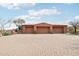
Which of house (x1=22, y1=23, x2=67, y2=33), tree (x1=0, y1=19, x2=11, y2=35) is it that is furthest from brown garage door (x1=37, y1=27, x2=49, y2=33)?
tree (x1=0, y1=19, x2=11, y2=35)

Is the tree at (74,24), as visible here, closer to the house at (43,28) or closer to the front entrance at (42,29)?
the house at (43,28)

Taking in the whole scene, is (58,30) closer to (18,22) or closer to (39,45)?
(39,45)

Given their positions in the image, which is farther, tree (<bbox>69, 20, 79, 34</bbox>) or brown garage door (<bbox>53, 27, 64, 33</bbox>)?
brown garage door (<bbox>53, 27, 64, 33</bbox>)

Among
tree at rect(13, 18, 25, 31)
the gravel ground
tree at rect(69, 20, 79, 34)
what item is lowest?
the gravel ground

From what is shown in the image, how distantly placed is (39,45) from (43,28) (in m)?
0.64

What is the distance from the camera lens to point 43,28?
6.05m

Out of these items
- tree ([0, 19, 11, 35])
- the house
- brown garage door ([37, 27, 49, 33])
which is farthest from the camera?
brown garage door ([37, 27, 49, 33])

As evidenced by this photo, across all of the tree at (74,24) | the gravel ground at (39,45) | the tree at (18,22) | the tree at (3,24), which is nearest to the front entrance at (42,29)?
the gravel ground at (39,45)

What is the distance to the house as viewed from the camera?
5762 millimetres

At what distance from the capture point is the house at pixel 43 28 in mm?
5762

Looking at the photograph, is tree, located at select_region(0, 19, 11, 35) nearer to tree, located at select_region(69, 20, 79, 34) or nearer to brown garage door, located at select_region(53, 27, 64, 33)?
brown garage door, located at select_region(53, 27, 64, 33)

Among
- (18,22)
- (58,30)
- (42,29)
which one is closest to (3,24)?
(18,22)

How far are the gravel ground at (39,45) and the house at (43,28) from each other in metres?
0.12

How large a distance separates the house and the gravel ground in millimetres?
117
